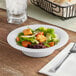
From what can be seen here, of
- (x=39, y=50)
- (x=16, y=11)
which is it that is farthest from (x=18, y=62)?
(x=16, y=11)

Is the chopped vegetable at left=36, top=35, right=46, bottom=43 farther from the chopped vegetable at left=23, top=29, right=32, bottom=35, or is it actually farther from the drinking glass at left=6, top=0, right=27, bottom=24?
the drinking glass at left=6, top=0, right=27, bottom=24

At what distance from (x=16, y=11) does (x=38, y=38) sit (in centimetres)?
39

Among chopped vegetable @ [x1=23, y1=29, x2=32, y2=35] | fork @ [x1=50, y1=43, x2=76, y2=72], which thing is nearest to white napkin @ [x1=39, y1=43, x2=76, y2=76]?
fork @ [x1=50, y1=43, x2=76, y2=72]

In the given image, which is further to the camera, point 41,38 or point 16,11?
point 16,11

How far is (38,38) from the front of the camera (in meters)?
1.13

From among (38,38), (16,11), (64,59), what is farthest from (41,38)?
(16,11)

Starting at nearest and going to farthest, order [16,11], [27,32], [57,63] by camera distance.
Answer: [57,63], [27,32], [16,11]

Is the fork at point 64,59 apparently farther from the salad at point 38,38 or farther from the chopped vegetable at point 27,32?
the chopped vegetable at point 27,32

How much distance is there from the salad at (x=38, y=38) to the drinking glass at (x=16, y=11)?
0.28 meters

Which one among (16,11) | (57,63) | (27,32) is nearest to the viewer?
(57,63)

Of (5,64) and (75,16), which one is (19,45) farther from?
(75,16)

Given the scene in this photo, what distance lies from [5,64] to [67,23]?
0.51 m

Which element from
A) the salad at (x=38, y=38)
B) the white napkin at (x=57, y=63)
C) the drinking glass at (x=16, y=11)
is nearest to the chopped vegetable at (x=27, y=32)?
the salad at (x=38, y=38)

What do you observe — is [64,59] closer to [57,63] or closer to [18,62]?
[57,63]
